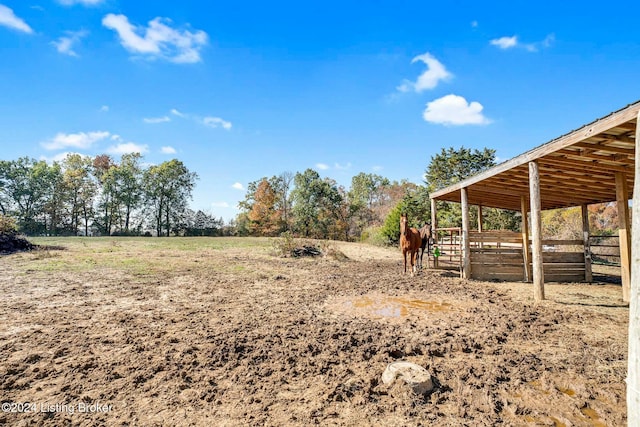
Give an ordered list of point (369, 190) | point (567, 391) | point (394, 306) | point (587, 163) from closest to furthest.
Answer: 1. point (567, 391)
2. point (394, 306)
3. point (587, 163)
4. point (369, 190)

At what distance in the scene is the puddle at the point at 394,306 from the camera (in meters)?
5.86

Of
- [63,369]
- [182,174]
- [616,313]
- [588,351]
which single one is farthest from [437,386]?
[182,174]

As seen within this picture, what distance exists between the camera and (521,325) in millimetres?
5020

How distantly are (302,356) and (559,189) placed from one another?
367 inches

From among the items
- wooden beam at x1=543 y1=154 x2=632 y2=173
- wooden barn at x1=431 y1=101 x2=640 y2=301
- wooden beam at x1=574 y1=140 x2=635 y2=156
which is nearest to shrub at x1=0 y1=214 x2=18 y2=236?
wooden barn at x1=431 y1=101 x2=640 y2=301

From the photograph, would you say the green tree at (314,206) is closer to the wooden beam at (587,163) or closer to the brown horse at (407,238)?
the brown horse at (407,238)

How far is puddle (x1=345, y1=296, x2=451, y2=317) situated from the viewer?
19.2 feet

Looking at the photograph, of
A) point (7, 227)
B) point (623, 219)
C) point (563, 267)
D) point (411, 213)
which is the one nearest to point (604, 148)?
point (623, 219)

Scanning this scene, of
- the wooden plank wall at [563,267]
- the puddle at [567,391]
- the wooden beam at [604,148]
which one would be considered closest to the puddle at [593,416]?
the puddle at [567,391]

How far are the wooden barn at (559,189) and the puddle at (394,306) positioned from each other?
2.39m

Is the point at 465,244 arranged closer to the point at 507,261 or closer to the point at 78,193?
the point at 507,261

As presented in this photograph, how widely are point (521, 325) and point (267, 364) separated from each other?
163 inches

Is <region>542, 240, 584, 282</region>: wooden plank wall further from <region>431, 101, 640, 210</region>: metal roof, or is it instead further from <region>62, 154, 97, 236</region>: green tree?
<region>62, 154, 97, 236</region>: green tree

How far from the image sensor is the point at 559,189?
9070 millimetres
